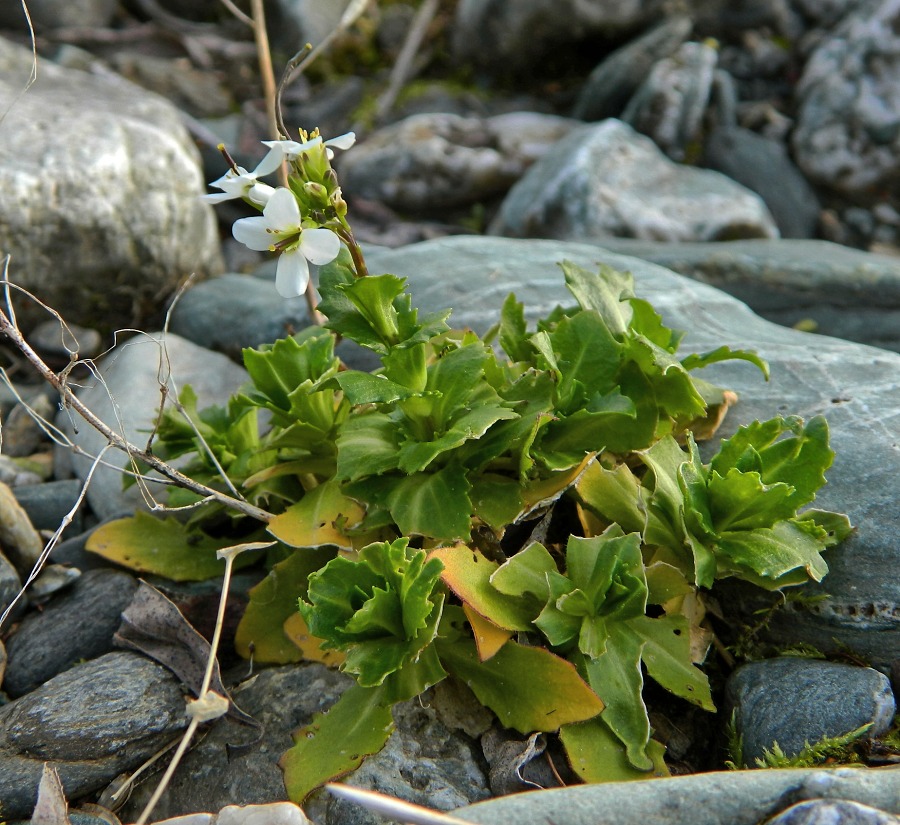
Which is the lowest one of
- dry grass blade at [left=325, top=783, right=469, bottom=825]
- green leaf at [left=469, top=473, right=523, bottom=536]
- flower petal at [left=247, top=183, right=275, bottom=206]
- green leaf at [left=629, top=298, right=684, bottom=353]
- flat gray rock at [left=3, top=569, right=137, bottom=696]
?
flat gray rock at [left=3, top=569, right=137, bottom=696]

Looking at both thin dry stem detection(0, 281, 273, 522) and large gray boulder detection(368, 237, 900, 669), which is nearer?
thin dry stem detection(0, 281, 273, 522)

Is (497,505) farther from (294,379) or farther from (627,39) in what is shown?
(627,39)

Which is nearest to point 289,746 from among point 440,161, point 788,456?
point 788,456

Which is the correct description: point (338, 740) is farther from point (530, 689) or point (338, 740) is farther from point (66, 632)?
point (66, 632)

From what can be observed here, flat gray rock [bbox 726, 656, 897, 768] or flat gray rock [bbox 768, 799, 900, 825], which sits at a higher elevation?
flat gray rock [bbox 768, 799, 900, 825]

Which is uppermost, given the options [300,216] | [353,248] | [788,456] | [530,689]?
[300,216]

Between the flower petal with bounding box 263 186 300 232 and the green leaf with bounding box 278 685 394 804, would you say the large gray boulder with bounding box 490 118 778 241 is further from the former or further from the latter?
the green leaf with bounding box 278 685 394 804

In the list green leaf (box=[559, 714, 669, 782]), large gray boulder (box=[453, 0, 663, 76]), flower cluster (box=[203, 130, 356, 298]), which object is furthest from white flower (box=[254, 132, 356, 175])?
large gray boulder (box=[453, 0, 663, 76])
